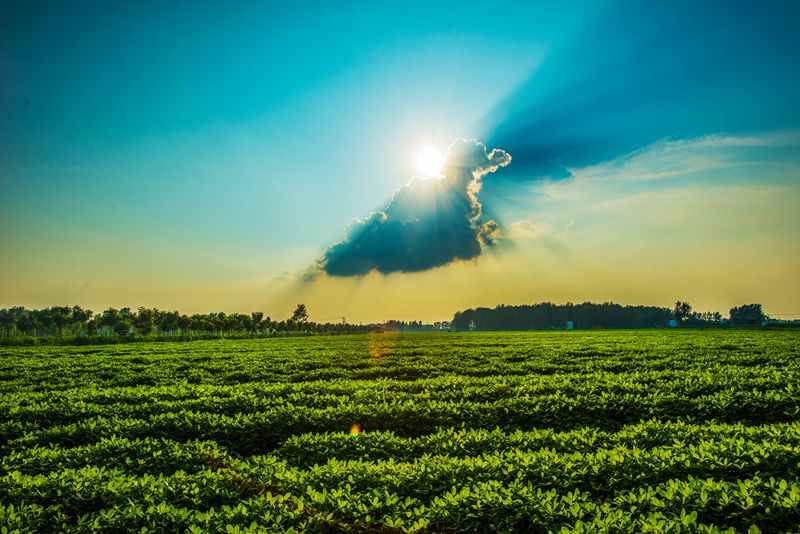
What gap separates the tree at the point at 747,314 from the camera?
16729 centimetres

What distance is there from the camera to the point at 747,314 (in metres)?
179

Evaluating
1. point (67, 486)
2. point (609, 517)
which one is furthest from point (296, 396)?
point (609, 517)

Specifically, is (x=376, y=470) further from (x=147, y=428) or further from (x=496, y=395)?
(x=496, y=395)

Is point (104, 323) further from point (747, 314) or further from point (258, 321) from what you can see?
point (747, 314)

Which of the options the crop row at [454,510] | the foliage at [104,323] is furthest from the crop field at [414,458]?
the foliage at [104,323]

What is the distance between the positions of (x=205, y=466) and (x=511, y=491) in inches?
234

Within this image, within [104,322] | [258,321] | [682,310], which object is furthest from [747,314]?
[104,322]

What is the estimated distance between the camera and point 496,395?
14492 mm

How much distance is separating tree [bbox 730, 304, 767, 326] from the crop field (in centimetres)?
19547

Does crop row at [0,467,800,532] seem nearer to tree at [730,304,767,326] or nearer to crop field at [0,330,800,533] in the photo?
crop field at [0,330,800,533]

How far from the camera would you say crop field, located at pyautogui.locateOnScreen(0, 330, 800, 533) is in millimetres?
5375

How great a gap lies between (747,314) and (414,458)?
228 meters

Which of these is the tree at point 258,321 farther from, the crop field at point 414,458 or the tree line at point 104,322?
the crop field at point 414,458

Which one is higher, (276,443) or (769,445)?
(769,445)
